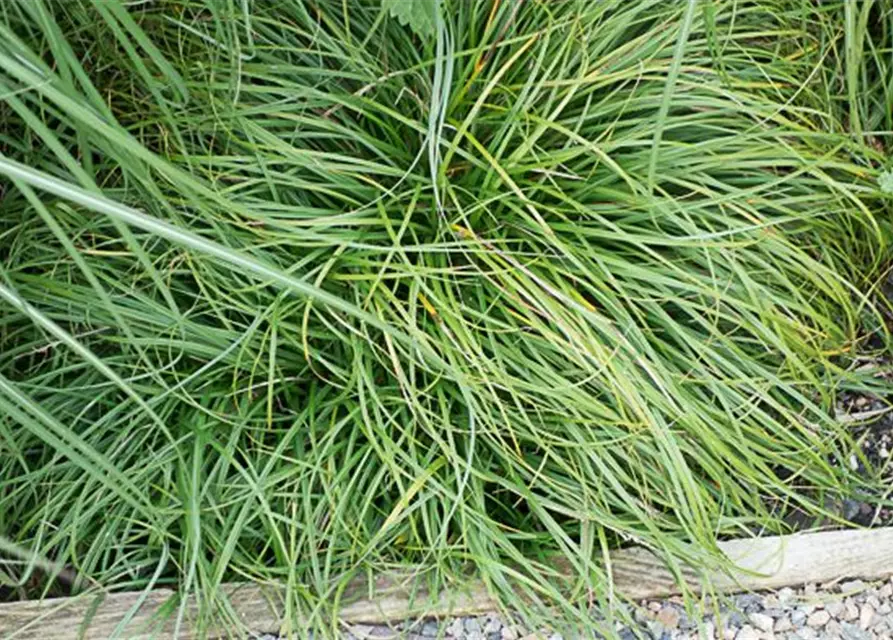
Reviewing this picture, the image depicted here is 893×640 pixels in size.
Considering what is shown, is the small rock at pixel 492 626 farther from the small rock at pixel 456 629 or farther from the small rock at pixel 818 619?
the small rock at pixel 818 619

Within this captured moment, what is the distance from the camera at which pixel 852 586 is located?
5.77 ft

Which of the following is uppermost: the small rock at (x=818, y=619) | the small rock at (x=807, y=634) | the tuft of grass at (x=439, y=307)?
the tuft of grass at (x=439, y=307)

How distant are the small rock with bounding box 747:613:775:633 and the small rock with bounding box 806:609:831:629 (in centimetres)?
6

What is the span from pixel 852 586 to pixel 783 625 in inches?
5.3

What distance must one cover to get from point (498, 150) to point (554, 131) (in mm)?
128

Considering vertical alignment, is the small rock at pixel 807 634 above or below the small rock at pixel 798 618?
below

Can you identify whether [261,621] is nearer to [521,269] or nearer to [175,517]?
[175,517]

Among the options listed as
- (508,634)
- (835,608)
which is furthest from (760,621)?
(508,634)

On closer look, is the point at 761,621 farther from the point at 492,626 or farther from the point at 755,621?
the point at 492,626

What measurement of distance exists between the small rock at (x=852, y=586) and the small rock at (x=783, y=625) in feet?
0.35

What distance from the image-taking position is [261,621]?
1679 millimetres

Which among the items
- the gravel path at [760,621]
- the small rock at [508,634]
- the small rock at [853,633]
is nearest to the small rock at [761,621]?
the gravel path at [760,621]

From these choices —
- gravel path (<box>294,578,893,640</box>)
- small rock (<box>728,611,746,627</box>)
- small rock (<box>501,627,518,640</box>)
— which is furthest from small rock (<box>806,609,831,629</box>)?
small rock (<box>501,627,518,640</box>)

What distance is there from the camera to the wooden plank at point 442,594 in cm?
166
